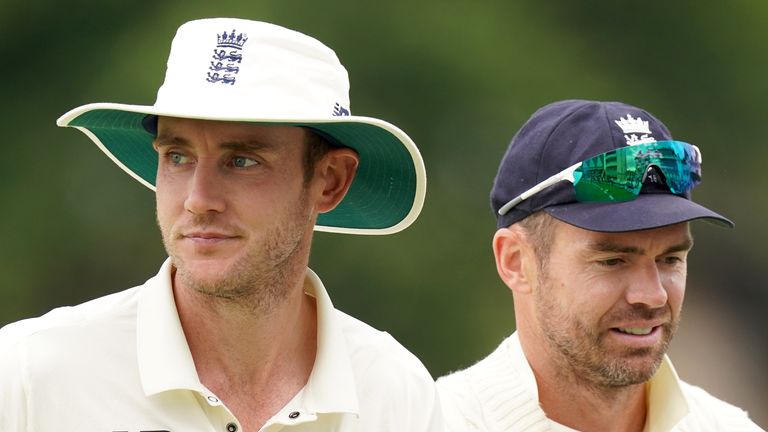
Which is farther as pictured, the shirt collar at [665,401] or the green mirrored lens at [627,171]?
the shirt collar at [665,401]

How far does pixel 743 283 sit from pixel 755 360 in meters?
0.45

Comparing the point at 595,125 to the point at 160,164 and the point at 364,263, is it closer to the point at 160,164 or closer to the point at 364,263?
the point at 160,164

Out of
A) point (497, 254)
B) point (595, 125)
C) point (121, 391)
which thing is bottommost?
point (121, 391)

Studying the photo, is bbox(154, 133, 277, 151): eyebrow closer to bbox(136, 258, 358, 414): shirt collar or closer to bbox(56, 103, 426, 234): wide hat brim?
bbox(56, 103, 426, 234): wide hat brim

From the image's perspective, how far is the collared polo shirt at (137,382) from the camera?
146 inches

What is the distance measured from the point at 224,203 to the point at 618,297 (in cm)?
109

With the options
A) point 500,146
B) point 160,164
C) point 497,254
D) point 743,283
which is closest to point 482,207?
point 500,146

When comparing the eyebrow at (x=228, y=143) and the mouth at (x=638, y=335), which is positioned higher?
the eyebrow at (x=228, y=143)

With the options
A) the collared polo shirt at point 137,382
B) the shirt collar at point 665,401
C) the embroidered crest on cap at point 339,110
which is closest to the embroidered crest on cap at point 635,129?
the shirt collar at point 665,401

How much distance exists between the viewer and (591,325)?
4.38 m

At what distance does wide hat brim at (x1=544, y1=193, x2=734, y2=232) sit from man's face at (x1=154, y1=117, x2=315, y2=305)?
0.82 m

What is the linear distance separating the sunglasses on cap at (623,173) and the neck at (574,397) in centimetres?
41

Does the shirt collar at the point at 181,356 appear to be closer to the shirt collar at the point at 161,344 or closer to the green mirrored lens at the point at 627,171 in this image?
the shirt collar at the point at 161,344

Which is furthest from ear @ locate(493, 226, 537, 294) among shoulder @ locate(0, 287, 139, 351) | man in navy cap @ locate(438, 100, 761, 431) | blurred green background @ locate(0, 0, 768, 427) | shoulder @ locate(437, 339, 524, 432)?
blurred green background @ locate(0, 0, 768, 427)
